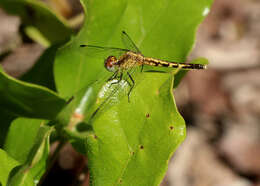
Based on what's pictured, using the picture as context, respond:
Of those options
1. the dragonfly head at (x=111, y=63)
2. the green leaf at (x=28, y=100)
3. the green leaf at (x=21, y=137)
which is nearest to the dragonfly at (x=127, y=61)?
the dragonfly head at (x=111, y=63)

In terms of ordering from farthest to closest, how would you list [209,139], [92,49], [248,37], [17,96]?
1. [248,37]
2. [209,139]
3. [92,49]
4. [17,96]

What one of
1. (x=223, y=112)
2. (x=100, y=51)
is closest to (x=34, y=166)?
(x=100, y=51)

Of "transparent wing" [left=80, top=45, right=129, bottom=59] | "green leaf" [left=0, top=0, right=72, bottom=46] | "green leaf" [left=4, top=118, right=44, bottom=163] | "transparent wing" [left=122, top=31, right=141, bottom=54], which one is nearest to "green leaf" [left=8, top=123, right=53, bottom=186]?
"green leaf" [left=4, top=118, right=44, bottom=163]

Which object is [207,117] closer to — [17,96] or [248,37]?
[248,37]

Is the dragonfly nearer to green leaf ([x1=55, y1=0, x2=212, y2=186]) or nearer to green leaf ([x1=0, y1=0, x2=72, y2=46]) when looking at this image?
green leaf ([x1=55, y1=0, x2=212, y2=186])

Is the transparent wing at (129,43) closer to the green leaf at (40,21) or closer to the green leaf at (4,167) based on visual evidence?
the green leaf at (40,21)

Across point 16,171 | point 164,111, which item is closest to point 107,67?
point 164,111
